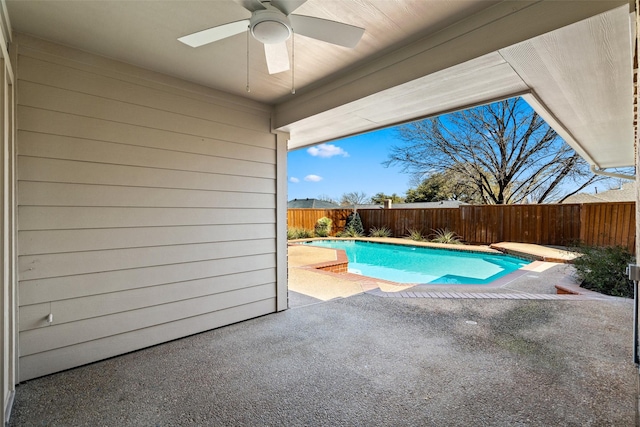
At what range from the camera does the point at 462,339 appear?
113 inches

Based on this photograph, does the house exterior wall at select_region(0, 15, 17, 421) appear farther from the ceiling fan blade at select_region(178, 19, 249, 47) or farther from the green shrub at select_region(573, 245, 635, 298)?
the green shrub at select_region(573, 245, 635, 298)

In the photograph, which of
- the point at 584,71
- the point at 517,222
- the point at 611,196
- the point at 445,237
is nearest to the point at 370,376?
the point at 584,71

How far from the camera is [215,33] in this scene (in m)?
1.81

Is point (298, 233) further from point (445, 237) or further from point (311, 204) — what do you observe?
point (311, 204)

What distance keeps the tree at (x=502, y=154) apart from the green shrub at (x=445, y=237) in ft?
10.6

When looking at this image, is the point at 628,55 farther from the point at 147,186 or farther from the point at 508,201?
the point at 508,201

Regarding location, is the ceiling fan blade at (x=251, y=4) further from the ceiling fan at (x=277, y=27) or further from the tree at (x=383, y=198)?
the tree at (x=383, y=198)

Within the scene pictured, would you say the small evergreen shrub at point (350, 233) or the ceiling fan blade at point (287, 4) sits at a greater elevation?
the ceiling fan blade at point (287, 4)

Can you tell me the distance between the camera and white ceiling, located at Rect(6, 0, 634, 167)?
188 centimetres

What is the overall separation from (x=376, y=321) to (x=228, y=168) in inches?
93.0

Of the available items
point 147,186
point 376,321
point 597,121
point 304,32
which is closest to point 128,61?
point 147,186

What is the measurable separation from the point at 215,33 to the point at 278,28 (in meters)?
0.41

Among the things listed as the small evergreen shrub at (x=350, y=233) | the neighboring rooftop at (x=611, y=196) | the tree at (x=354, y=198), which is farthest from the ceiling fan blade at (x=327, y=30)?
the tree at (x=354, y=198)

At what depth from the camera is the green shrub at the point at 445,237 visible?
10953 millimetres
